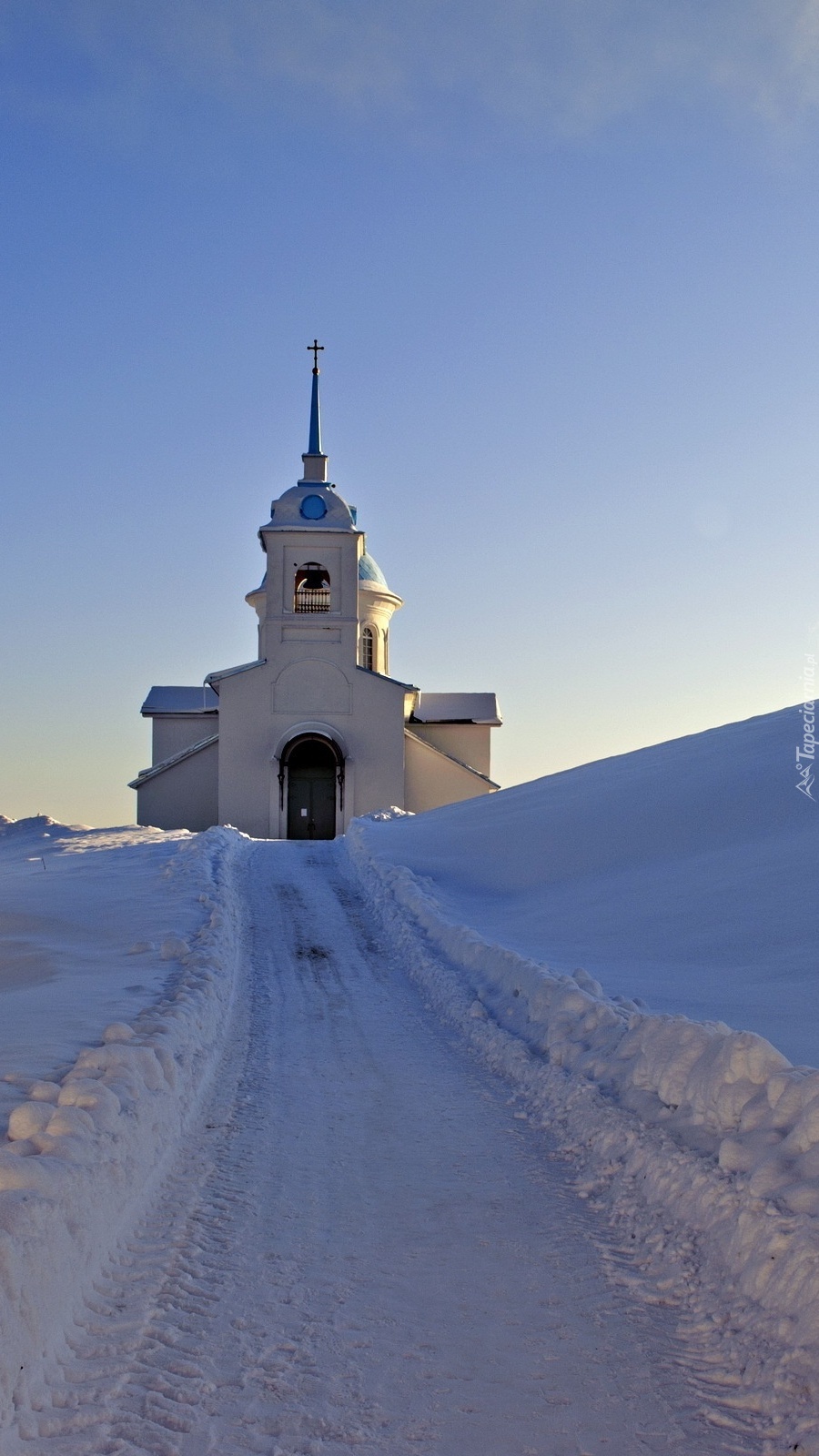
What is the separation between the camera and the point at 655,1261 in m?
4.75

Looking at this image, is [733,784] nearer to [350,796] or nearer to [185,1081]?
[185,1081]

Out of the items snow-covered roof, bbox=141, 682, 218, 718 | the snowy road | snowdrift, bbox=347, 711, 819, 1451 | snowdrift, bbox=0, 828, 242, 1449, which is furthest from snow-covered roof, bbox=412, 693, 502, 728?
the snowy road

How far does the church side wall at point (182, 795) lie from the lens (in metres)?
33.7

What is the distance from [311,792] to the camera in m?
33.8

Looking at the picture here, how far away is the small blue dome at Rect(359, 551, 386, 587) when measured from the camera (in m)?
40.8

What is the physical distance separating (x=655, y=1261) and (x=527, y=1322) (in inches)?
28.6

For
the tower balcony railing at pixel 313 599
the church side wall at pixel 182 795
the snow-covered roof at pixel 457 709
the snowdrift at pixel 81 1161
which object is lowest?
the snowdrift at pixel 81 1161

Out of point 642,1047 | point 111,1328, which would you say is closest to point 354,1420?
point 111,1328

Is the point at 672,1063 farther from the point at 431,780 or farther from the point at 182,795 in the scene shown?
the point at 182,795

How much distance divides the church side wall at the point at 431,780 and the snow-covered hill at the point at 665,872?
9.68 metres

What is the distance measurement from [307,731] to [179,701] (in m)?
8.61

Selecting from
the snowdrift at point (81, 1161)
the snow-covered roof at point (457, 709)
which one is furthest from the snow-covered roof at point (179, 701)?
the snowdrift at point (81, 1161)

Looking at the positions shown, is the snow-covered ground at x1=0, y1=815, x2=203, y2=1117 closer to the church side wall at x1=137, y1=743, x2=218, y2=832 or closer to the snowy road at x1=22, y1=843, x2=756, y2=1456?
the snowy road at x1=22, y1=843, x2=756, y2=1456

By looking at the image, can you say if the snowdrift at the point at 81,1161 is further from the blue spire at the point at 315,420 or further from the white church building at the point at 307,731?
the blue spire at the point at 315,420
